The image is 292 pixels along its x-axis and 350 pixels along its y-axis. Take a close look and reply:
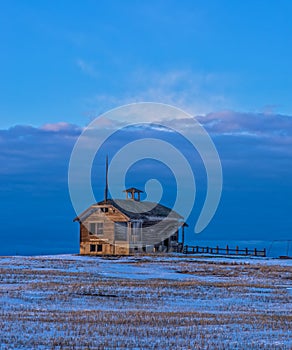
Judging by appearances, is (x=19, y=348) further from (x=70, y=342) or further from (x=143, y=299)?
(x=143, y=299)

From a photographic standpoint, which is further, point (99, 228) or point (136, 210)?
point (99, 228)

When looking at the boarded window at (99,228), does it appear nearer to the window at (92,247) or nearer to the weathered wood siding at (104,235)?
the weathered wood siding at (104,235)

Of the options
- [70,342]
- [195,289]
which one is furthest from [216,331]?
[195,289]

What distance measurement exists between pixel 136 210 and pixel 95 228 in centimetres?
512

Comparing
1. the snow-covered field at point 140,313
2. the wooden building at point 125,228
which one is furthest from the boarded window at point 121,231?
the snow-covered field at point 140,313

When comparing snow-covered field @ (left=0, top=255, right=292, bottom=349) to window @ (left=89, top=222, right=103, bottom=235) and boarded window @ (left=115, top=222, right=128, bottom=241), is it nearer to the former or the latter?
boarded window @ (left=115, top=222, right=128, bottom=241)

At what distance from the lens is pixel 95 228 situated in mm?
71938

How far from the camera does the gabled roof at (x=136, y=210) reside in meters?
70.2

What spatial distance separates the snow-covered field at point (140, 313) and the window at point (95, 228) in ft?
107

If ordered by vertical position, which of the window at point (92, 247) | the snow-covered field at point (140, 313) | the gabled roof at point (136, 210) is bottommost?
the snow-covered field at point (140, 313)

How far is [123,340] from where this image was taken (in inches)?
611

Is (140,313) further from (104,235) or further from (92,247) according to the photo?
(92,247)

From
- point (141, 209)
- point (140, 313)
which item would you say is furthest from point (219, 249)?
point (140, 313)

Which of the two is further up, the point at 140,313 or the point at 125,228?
the point at 125,228
